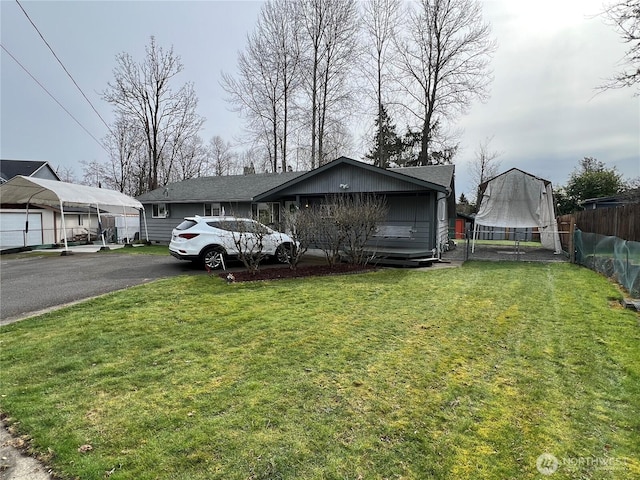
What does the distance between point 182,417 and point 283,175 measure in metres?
19.6

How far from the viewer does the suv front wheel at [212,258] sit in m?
10.7

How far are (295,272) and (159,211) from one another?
52.5 feet

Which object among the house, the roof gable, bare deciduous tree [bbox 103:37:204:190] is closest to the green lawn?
the house

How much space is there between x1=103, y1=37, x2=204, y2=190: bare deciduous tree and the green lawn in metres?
26.2

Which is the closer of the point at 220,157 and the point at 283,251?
the point at 283,251

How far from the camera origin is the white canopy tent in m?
15.3

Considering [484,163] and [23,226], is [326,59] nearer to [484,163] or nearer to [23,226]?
[23,226]

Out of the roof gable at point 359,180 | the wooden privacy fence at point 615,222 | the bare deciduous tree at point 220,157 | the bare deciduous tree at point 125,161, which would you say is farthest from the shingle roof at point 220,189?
the bare deciduous tree at point 220,157

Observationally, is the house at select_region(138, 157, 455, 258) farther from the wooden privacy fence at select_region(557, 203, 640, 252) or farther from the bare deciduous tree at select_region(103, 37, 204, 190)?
the bare deciduous tree at select_region(103, 37, 204, 190)

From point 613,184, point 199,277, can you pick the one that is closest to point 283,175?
point 199,277

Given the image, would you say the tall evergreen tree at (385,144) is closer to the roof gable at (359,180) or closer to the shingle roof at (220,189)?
the shingle roof at (220,189)

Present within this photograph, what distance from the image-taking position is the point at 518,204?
15.7 metres

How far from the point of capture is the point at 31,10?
9070mm

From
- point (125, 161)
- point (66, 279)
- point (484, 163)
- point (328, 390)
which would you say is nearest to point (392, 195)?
point (66, 279)
